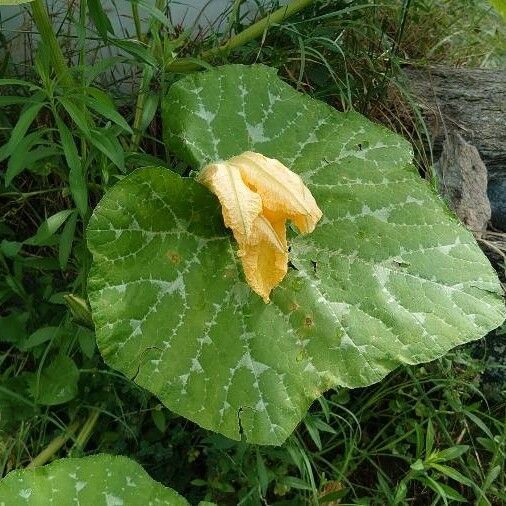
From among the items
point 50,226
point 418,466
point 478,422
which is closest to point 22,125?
point 50,226

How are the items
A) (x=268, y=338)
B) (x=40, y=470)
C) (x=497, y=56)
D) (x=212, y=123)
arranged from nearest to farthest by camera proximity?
1. (x=40, y=470)
2. (x=268, y=338)
3. (x=212, y=123)
4. (x=497, y=56)

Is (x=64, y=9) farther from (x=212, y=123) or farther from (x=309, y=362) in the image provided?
(x=309, y=362)

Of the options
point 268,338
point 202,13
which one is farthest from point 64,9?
point 268,338

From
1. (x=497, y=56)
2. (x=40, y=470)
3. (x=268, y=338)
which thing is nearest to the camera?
(x=40, y=470)

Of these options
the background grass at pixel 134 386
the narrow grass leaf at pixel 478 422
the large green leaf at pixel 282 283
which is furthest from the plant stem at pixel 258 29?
the narrow grass leaf at pixel 478 422

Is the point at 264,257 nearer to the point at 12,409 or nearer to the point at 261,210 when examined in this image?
the point at 261,210

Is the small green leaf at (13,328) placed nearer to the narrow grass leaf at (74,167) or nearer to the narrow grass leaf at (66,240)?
the narrow grass leaf at (66,240)
